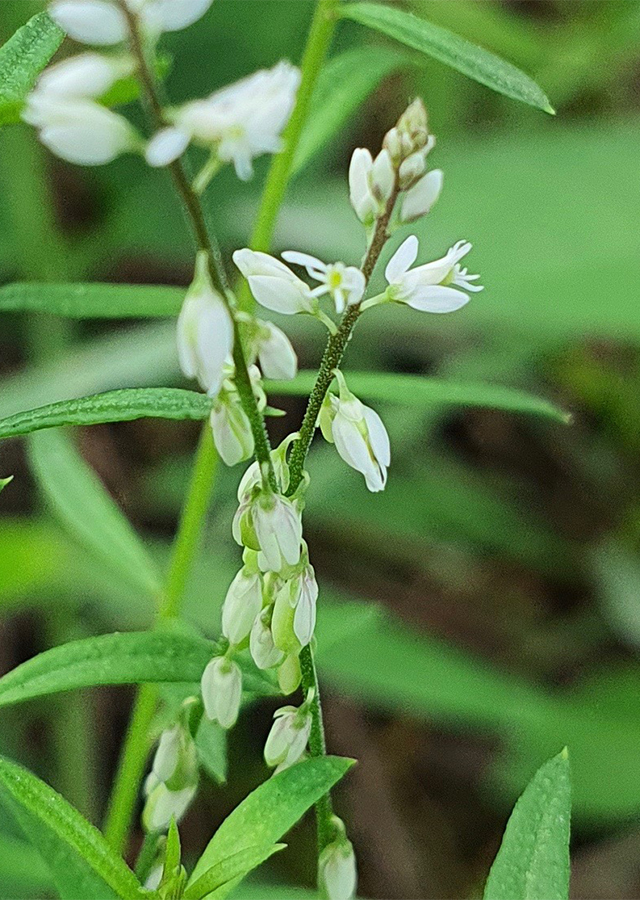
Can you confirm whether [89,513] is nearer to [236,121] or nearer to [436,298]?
[436,298]

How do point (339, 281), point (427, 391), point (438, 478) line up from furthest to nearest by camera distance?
point (438, 478) < point (427, 391) < point (339, 281)

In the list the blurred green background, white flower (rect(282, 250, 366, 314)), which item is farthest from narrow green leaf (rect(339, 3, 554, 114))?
the blurred green background

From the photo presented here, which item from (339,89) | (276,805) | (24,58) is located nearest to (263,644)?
(276,805)

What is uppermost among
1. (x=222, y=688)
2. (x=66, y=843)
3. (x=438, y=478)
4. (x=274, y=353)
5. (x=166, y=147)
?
(x=166, y=147)

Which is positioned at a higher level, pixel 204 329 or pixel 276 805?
pixel 204 329

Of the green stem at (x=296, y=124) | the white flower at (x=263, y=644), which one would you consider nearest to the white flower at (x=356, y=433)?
the white flower at (x=263, y=644)

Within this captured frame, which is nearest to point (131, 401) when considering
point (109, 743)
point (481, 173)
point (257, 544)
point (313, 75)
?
point (257, 544)
